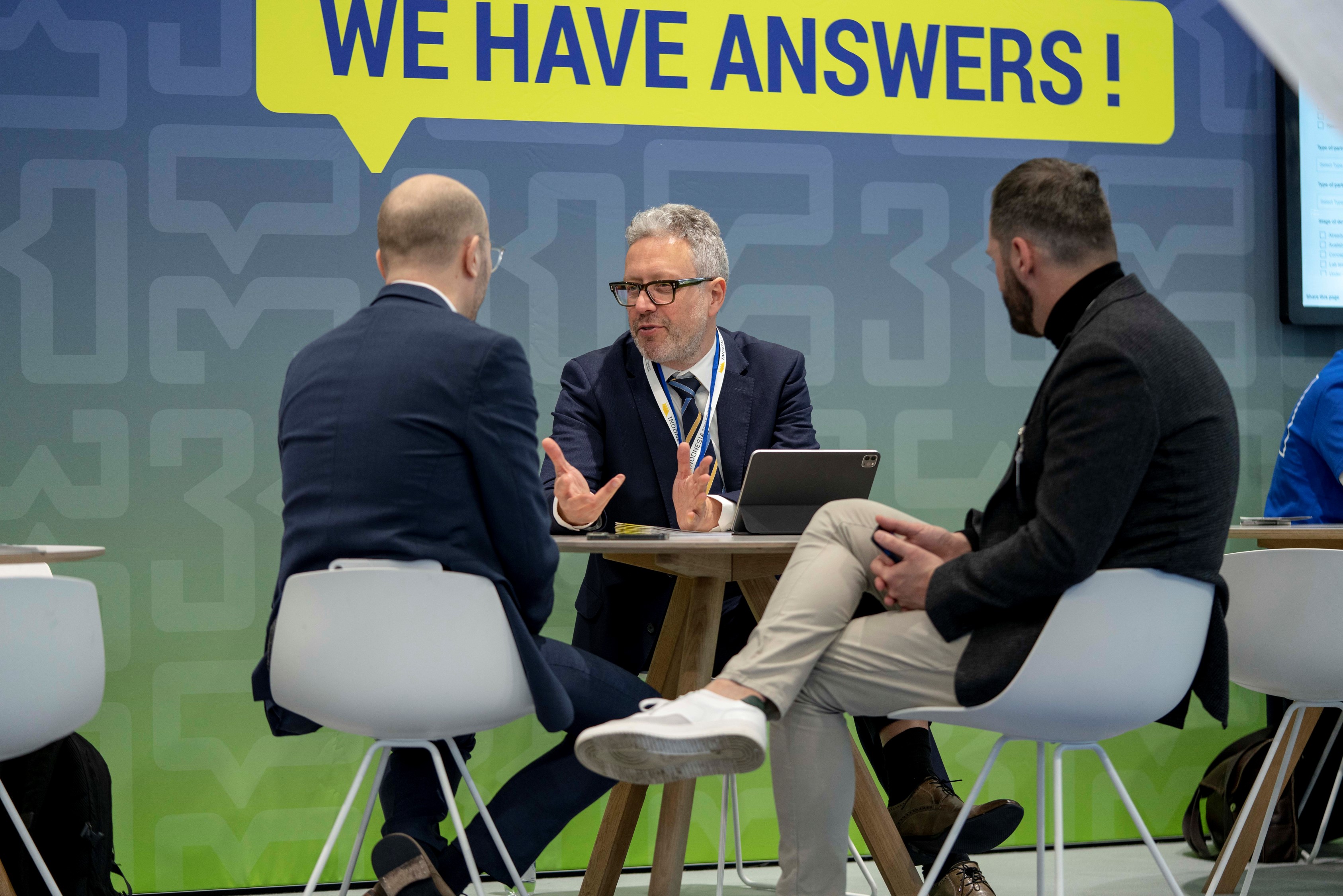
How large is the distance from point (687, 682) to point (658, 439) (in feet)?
2.54

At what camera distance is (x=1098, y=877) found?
340 cm

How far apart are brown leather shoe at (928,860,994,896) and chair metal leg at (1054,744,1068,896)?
758 mm

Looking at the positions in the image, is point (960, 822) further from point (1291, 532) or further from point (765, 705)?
point (1291, 532)

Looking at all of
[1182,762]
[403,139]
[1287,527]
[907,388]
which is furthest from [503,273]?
[1182,762]

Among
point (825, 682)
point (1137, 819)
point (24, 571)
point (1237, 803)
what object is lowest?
point (1237, 803)

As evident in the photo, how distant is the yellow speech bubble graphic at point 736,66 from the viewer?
3574 millimetres

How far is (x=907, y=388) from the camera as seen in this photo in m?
3.85

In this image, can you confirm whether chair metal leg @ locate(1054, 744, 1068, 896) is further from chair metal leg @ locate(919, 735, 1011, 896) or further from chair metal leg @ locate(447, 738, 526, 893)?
chair metal leg @ locate(447, 738, 526, 893)

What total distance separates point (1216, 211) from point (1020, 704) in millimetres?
2741

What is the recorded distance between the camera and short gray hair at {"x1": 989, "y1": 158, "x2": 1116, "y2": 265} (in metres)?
2.04

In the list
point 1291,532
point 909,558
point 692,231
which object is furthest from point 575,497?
point 1291,532

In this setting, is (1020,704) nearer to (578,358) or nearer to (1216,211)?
(578,358)

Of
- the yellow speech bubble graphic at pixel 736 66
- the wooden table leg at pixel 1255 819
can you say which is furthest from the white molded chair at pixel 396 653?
the wooden table leg at pixel 1255 819

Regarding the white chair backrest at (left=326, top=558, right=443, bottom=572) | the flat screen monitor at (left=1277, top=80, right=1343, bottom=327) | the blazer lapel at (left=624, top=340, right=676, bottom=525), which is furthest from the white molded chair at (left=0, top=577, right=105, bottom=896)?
the flat screen monitor at (left=1277, top=80, right=1343, bottom=327)
